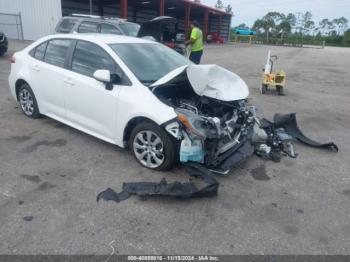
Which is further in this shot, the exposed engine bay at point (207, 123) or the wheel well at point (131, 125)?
the wheel well at point (131, 125)

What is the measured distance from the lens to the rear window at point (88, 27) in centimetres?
984

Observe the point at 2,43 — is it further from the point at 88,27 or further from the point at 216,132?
the point at 216,132

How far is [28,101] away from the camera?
545 cm

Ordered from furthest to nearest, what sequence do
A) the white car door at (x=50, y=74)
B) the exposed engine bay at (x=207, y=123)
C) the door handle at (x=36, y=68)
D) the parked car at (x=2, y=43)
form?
1. the parked car at (x=2, y=43)
2. the door handle at (x=36, y=68)
3. the white car door at (x=50, y=74)
4. the exposed engine bay at (x=207, y=123)

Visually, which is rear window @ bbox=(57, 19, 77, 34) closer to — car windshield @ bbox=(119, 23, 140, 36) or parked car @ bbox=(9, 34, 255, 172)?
car windshield @ bbox=(119, 23, 140, 36)

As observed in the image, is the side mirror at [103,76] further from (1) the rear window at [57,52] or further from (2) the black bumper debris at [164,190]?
(2) the black bumper debris at [164,190]

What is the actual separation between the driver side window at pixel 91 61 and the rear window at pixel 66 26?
251 inches

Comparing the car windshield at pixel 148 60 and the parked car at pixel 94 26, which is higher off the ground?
the parked car at pixel 94 26

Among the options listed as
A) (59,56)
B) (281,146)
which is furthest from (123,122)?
(281,146)

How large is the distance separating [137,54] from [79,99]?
107 centimetres


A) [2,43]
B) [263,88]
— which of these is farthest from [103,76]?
[2,43]

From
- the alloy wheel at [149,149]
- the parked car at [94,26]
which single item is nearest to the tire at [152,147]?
the alloy wheel at [149,149]

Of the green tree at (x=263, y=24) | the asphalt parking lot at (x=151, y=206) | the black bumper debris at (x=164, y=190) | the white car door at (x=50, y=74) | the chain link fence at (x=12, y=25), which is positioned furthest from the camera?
the green tree at (x=263, y=24)

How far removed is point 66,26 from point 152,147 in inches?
326
